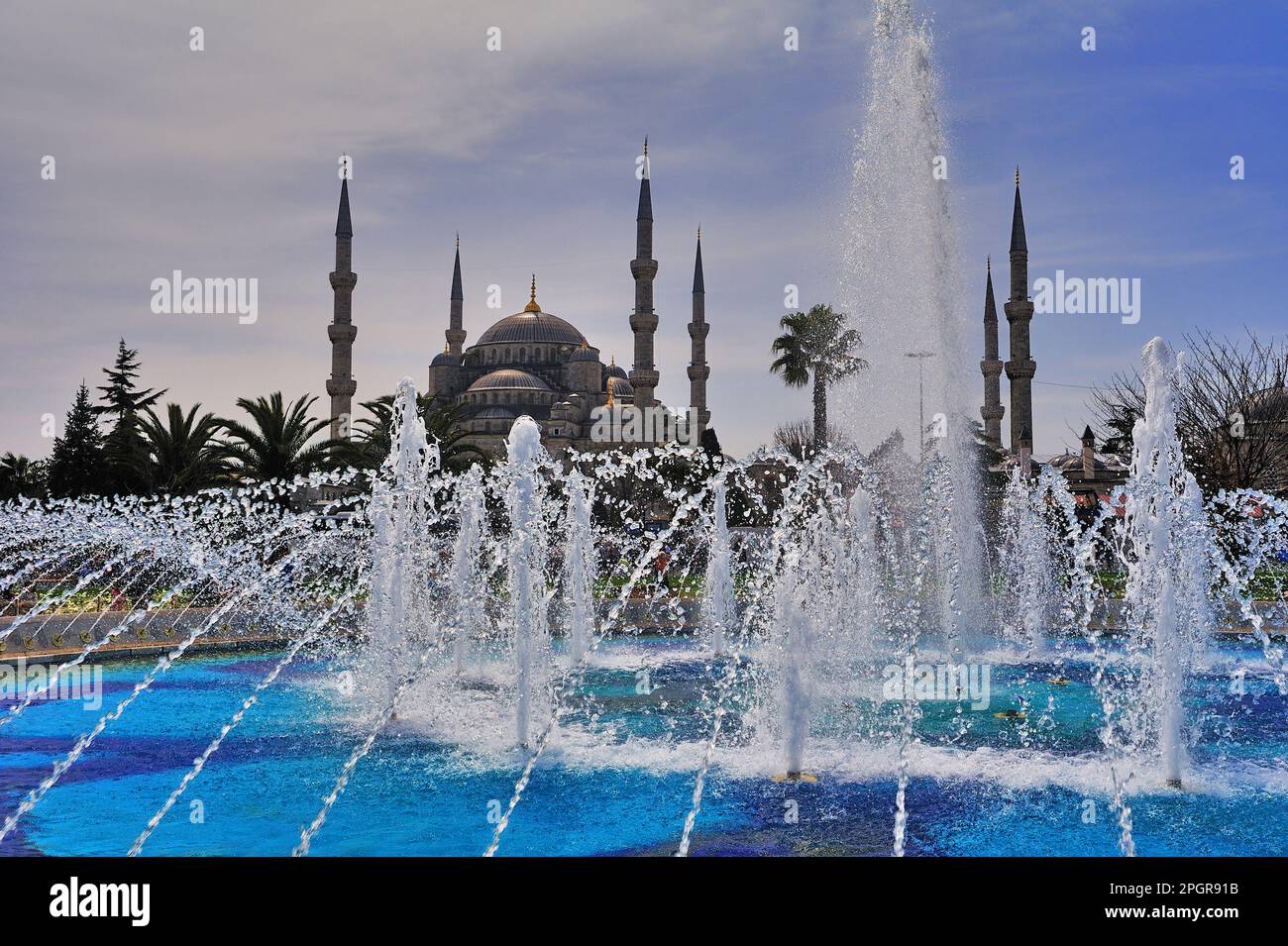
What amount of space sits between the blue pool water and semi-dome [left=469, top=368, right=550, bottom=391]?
167 feet

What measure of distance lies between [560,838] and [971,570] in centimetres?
796

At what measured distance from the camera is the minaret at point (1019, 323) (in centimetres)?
3834

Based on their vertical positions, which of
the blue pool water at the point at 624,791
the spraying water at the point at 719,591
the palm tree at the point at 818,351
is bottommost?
the blue pool water at the point at 624,791

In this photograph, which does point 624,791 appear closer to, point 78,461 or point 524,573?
point 524,573

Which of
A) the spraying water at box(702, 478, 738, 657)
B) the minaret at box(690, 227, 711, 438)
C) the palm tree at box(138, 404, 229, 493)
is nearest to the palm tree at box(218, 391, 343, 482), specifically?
the palm tree at box(138, 404, 229, 493)

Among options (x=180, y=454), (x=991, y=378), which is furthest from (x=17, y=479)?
(x=991, y=378)

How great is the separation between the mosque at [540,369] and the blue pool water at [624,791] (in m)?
31.2

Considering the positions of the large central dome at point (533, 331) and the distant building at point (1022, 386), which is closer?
the distant building at point (1022, 386)

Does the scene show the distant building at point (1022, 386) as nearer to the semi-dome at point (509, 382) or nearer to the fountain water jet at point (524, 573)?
Answer: the semi-dome at point (509, 382)

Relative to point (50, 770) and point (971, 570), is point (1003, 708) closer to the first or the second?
point (971, 570)

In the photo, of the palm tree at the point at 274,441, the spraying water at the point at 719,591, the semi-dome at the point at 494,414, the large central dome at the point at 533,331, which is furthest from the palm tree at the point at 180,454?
the large central dome at the point at 533,331

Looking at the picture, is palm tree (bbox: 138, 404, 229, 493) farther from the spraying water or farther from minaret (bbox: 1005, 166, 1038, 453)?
minaret (bbox: 1005, 166, 1038, 453)

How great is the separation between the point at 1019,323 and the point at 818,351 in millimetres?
9556
